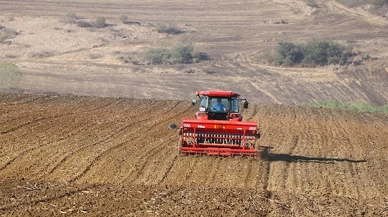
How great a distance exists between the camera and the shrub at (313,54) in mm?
67162

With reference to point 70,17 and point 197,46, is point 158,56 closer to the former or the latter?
point 197,46

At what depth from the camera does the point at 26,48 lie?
7169cm

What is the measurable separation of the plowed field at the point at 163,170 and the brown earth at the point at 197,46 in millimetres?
23356

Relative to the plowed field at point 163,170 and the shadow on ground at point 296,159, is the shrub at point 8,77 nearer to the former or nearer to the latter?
the plowed field at point 163,170

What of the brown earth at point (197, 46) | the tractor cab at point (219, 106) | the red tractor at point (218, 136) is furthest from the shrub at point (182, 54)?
the red tractor at point (218, 136)

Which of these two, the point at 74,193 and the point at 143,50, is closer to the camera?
the point at 74,193

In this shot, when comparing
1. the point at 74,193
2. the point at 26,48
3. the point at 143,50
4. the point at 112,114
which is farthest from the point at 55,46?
the point at 74,193

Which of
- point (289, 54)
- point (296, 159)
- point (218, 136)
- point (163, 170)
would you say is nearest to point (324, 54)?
point (289, 54)

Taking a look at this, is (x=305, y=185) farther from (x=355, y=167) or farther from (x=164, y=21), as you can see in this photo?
(x=164, y=21)

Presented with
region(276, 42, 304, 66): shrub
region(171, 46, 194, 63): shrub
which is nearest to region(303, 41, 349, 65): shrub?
region(276, 42, 304, 66): shrub

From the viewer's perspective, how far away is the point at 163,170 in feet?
61.7

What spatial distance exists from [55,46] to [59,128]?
47.2m

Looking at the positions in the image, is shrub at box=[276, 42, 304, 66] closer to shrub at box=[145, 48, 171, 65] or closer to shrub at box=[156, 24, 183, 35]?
shrub at box=[145, 48, 171, 65]

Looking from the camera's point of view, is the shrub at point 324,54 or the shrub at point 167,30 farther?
the shrub at point 167,30
